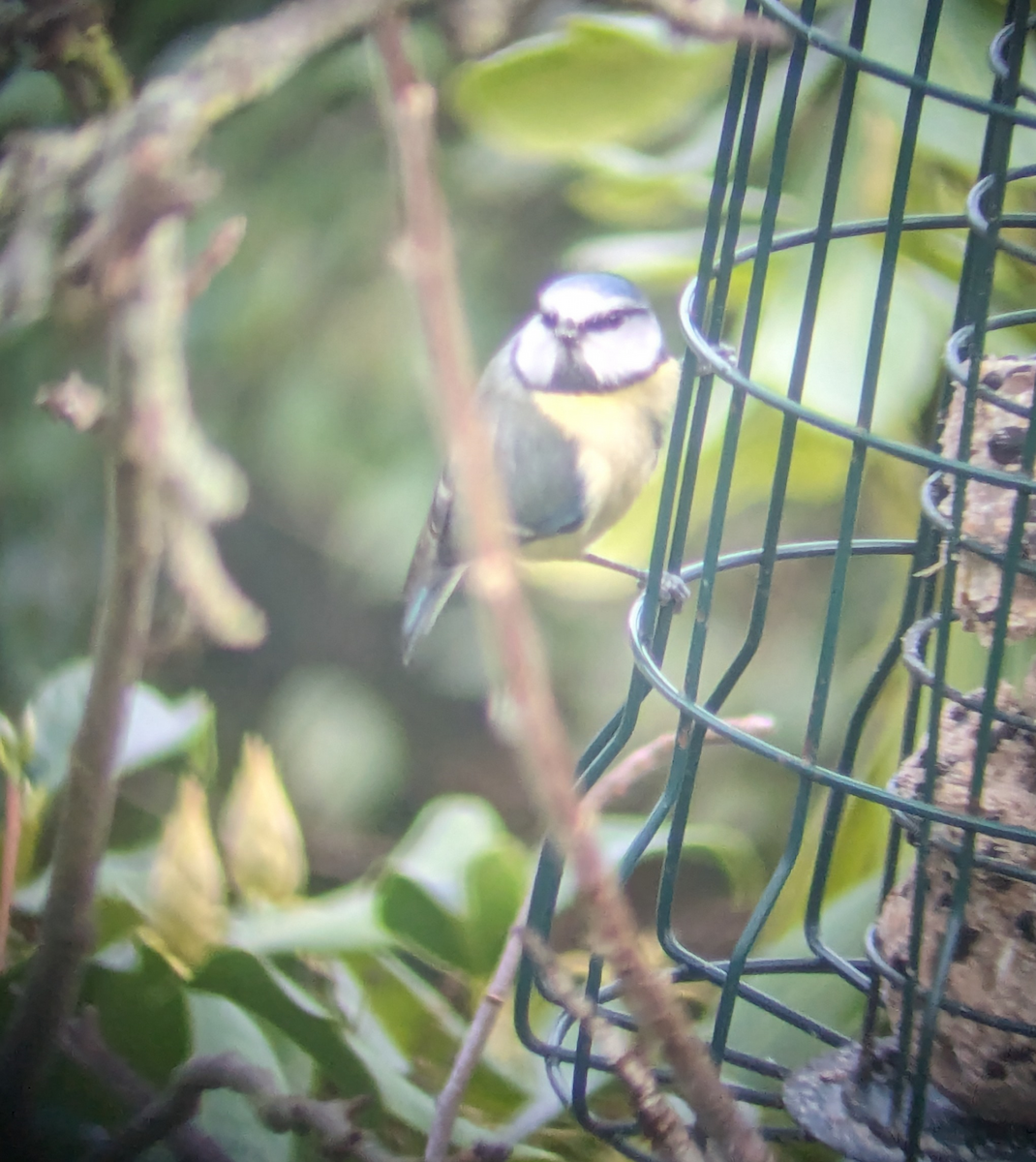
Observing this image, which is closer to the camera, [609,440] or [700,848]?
[700,848]

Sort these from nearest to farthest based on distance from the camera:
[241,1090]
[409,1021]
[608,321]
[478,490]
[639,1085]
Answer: [478,490] → [639,1085] → [241,1090] → [409,1021] → [608,321]

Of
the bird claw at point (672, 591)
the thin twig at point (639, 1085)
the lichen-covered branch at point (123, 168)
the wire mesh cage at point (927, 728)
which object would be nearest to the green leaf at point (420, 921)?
the wire mesh cage at point (927, 728)

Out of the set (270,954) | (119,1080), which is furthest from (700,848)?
(119,1080)

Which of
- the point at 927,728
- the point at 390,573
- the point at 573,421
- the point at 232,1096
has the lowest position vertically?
the point at 232,1096

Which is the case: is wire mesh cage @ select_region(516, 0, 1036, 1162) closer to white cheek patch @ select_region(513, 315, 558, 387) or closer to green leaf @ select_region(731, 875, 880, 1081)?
green leaf @ select_region(731, 875, 880, 1081)

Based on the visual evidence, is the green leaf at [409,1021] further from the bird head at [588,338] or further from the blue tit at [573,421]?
the bird head at [588,338]

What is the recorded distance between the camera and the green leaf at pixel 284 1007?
0.59 m

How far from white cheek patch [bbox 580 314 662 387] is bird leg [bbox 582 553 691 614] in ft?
0.47

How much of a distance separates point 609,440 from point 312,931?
479 mm

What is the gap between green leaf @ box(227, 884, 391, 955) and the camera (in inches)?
25.4

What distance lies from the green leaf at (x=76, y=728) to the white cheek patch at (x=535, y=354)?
410 millimetres

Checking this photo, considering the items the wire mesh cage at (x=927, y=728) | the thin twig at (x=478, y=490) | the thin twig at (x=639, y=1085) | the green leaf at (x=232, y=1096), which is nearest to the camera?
the thin twig at (x=478, y=490)

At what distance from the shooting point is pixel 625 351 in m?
0.99

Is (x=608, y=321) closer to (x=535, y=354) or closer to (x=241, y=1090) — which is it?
(x=535, y=354)
